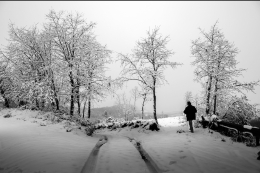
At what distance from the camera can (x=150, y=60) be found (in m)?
14.5

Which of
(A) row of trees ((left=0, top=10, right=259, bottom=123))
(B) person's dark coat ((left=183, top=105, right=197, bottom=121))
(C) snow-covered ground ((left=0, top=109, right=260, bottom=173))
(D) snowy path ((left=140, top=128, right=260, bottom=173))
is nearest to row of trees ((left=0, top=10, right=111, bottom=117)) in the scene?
(A) row of trees ((left=0, top=10, right=259, bottom=123))

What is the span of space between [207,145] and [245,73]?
11.0m

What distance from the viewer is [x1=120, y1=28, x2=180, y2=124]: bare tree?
1406 cm

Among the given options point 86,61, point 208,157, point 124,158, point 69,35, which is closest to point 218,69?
point 208,157

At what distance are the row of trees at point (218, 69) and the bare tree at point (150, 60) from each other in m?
2.93

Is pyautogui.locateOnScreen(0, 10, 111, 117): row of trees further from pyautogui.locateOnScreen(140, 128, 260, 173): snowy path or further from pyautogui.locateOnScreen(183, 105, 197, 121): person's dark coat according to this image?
pyautogui.locateOnScreen(140, 128, 260, 173): snowy path

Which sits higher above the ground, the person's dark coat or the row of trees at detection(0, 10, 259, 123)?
the row of trees at detection(0, 10, 259, 123)

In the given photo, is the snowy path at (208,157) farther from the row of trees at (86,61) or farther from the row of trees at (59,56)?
the row of trees at (59,56)

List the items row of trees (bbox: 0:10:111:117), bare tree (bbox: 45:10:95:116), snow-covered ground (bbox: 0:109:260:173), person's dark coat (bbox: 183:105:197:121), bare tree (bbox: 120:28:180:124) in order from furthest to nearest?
bare tree (bbox: 120:28:180:124) < bare tree (bbox: 45:10:95:116) < row of trees (bbox: 0:10:111:117) < person's dark coat (bbox: 183:105:197:121) < snow-covered ground (bbox: 0:109:260:173)

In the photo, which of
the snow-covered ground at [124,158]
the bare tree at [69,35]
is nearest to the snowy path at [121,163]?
the snow-covered ground at [124,158]

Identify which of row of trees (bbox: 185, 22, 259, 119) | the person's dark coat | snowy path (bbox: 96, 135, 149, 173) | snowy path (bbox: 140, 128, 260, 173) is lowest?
snowy path (bbox: 96, 135, 149, 173)

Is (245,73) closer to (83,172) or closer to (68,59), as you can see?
(83,172)

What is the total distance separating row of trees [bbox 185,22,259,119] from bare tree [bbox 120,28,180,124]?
2.93 meters

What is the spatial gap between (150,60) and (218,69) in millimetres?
6981
